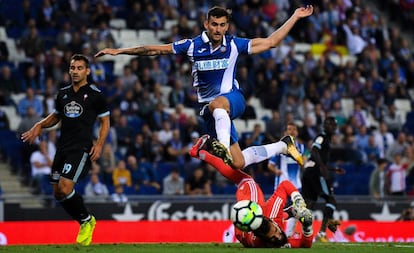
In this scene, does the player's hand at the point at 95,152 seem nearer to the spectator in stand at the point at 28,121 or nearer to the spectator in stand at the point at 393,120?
the spectator in stand at the point at 28,121

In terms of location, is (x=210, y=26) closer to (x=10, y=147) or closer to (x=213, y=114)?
(x=213, y=114)

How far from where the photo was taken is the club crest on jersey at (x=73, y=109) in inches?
635

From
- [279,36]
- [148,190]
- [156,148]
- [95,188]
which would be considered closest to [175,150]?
[156,148]

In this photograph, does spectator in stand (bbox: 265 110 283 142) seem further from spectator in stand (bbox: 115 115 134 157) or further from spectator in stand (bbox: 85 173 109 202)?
spectator in stand (bbox: 85 173 109 202)

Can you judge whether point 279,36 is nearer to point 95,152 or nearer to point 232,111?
point 232,111

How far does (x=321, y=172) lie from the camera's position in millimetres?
20922

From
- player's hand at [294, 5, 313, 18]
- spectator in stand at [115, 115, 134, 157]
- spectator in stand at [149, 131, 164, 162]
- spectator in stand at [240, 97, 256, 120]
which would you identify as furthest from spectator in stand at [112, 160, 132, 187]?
player's hand at [294, 5, 313, 18]

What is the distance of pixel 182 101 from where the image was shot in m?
28.4

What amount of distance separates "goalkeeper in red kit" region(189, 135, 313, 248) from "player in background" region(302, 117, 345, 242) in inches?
217

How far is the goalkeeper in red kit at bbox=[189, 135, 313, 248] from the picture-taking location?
14.5 m

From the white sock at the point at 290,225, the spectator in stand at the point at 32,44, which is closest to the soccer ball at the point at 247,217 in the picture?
the white sock at the point at 290,225

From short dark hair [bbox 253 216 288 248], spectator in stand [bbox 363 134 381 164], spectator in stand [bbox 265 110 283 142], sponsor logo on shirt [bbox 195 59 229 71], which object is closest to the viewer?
short dark hair [bbox 253 216 288 248]

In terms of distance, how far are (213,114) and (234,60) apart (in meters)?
0.91

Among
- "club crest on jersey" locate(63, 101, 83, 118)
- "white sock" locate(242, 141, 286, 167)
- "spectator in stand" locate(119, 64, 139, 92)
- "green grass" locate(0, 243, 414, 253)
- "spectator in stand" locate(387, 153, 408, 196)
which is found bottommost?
"spectator in stand" locate(387, 153, 408, 196)
